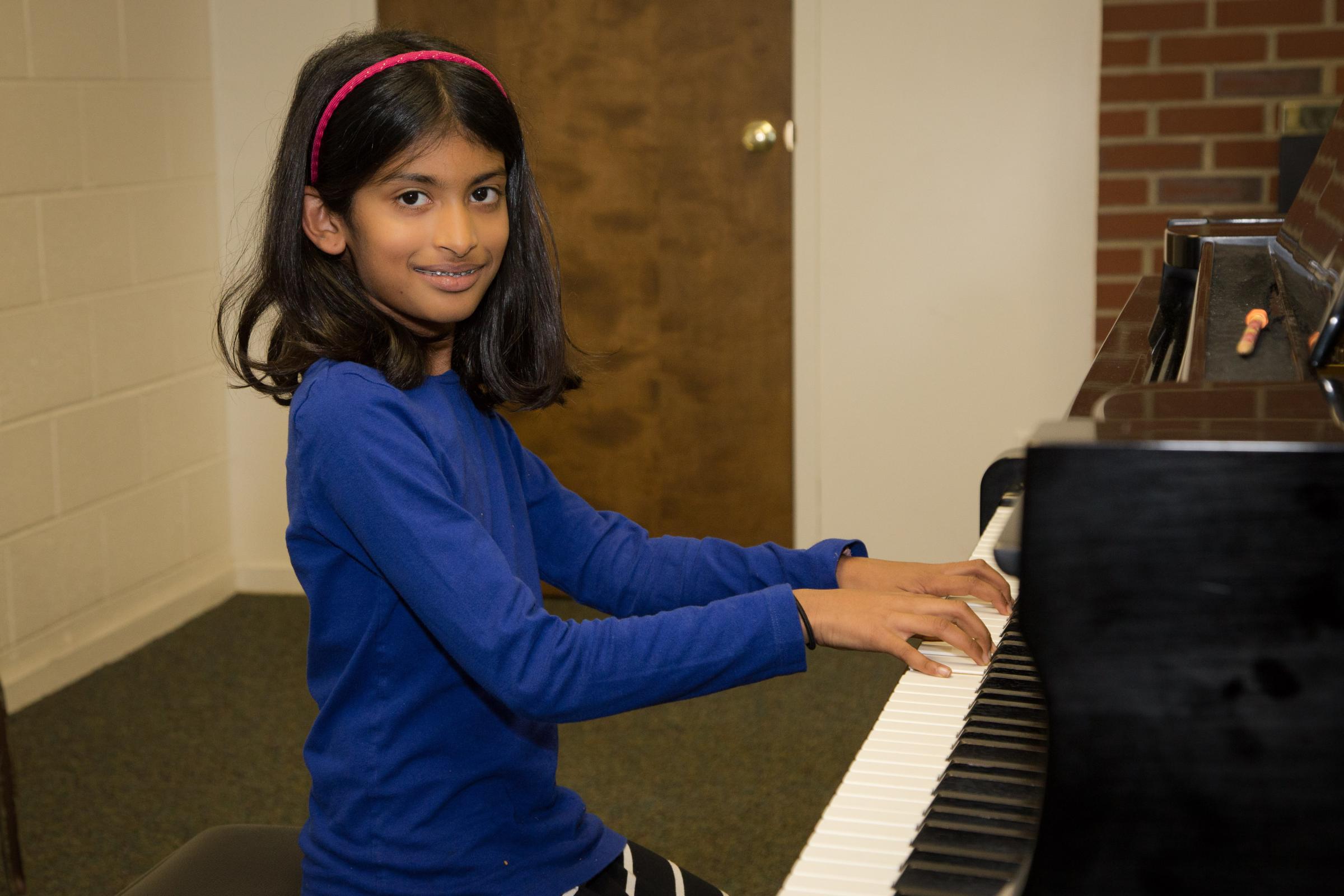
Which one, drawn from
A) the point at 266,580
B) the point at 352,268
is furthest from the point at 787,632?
the point at 266,580

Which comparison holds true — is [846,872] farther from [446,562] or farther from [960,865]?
[446,562]

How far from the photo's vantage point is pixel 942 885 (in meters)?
0.75

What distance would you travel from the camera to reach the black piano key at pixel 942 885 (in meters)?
0.74

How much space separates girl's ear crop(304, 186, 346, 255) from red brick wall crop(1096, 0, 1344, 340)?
2211 millimetres

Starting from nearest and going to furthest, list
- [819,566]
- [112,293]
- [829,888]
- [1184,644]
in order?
[1184,644] < [829,888] < [819,566] < [112,293]

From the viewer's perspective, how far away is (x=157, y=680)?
2965 mm

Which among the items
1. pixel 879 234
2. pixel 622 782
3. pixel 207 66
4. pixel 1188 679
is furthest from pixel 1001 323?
pixel 1188 679

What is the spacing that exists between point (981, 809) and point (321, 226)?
73 centimetres

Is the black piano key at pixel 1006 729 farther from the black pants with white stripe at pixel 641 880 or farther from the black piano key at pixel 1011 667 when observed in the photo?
the black pants with white stripe at pixel 641 880

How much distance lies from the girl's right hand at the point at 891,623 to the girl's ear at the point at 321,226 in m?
0.51

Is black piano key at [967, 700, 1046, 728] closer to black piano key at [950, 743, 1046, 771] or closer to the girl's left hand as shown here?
black piano key at [950, 743, 1046, 771]

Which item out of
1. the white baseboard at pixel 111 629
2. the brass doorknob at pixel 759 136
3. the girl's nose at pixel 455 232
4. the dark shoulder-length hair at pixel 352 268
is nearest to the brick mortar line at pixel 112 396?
the white baseboard at pixel 111 629

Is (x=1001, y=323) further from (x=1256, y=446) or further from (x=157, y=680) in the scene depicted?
(x=1256, y=446)

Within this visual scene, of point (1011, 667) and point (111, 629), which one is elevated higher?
point (1011, 667)
